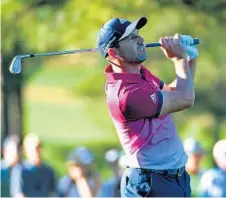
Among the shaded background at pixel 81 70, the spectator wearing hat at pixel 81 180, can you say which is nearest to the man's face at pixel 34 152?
the spectator wearing hat at pixel 81 180

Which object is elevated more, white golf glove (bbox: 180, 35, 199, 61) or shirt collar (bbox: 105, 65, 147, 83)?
white golf glove (bbox: 180, 35, 199, 61)

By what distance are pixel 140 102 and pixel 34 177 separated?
451cm

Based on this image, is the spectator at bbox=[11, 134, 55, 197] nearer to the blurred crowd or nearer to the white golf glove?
the blurred crowd

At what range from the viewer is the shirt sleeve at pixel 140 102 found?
5523 millimetres

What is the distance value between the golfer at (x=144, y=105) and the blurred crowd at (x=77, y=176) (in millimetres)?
3105

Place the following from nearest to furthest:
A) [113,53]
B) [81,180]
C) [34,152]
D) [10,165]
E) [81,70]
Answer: [113,53]
[81,180]
[34,152]
[10,165]
[81,70]

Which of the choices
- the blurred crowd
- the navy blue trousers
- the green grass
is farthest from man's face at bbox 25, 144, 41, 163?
the green grass

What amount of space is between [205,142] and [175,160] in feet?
40.7

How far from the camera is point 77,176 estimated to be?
31.6 ft

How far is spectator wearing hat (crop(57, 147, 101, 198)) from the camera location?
9.55m

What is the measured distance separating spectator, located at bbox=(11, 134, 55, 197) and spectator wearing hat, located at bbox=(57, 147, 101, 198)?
273 millimetres

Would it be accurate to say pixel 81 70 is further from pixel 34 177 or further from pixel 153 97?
pixel 153 97

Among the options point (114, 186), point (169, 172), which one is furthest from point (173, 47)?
point (114, 186)

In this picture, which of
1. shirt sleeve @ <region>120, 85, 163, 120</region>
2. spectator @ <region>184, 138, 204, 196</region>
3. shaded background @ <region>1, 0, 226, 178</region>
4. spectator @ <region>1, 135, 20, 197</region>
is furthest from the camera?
shaded background @ <region>1, 0, 226, 178</region>
